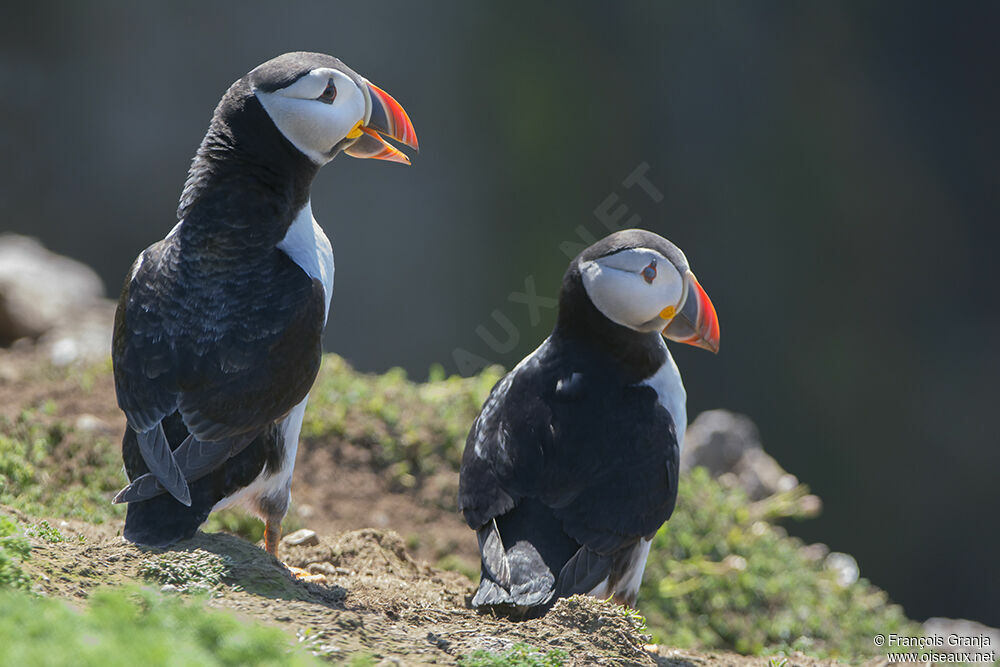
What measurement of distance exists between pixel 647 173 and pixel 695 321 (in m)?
9.85

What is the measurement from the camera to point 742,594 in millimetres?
6098

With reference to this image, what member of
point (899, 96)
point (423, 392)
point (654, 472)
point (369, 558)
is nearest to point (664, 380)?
point (654, 472)

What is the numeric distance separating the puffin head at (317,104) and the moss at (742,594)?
3038 mm

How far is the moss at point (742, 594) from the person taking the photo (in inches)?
230

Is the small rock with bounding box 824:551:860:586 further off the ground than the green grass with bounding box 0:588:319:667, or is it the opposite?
the small rock with bounding box 824:551:860:586

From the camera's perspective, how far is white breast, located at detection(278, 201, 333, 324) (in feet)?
14.5

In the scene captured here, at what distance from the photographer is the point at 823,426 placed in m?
13.3

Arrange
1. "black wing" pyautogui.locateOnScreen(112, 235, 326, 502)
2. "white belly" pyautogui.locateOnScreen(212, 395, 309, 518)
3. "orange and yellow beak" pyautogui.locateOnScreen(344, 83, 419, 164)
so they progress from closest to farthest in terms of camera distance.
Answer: "black wing" pyautogui.locateOnScreen(112, 235, 326, 502) < "white belly" pyautogui.locateOnScreen(212, 395, 309, 518) < "orange and yellow beak" pyautogui.locateOnScreen(344, 83, 419, 164)

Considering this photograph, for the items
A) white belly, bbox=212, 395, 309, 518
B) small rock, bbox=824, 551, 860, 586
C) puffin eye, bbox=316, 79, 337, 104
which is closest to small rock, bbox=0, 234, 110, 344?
white belly, bbox=212, 395, 309, 518

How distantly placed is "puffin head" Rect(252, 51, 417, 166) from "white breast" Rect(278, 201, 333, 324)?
0.28 m

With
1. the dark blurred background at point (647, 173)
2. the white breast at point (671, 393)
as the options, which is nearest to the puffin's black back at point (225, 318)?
the white breast at point (671, 393)

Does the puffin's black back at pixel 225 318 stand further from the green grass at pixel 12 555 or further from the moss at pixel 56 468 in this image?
the moss at pixel 56 468

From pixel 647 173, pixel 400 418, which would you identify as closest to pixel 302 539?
pixel 400 418

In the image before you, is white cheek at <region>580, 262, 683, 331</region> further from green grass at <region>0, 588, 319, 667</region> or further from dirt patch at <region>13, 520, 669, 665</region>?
green grass at <region>0, 588, 319, 667</region>
